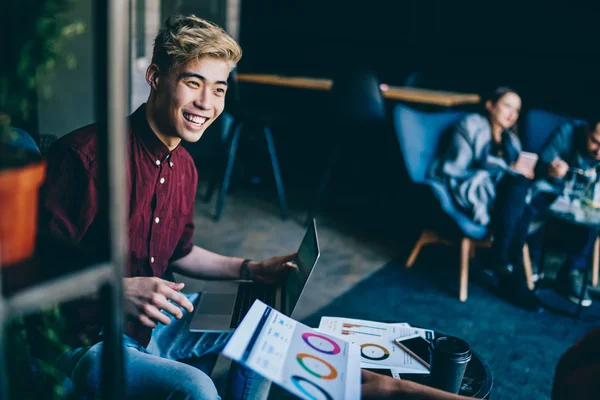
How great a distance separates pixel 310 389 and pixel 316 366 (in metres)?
0.08

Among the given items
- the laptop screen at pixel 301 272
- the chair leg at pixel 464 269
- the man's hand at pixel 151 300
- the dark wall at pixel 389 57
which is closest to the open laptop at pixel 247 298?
the laptop screen at pixel 301 272

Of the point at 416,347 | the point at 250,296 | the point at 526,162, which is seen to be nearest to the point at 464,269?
the point at 526,162

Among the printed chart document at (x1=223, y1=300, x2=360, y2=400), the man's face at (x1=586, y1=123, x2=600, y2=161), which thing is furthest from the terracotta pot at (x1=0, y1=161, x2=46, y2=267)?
the man's face at (x1=586, y1=123, x2=600, y2=161)

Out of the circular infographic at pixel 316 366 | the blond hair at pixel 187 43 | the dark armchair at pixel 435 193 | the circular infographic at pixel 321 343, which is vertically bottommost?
the dark armchair at pixel 435 193

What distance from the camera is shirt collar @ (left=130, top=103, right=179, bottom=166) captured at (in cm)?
149

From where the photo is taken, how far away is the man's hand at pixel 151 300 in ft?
3.88

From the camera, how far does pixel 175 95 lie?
1.46 meters

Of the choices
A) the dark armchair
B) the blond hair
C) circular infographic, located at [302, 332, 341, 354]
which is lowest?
the dark armchair

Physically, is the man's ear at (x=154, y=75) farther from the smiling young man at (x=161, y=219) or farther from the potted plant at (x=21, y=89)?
the potted plant at (x=21, y=89)

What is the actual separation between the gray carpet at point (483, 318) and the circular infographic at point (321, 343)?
1.33 metres

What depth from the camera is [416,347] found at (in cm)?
147

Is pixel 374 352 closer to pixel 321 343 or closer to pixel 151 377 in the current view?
pixel 321 343

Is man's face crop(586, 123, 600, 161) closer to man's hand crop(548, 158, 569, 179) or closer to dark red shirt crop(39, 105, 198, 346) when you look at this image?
man's hand crop(548, 158, 569, 179)

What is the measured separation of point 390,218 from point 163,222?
322 cm
